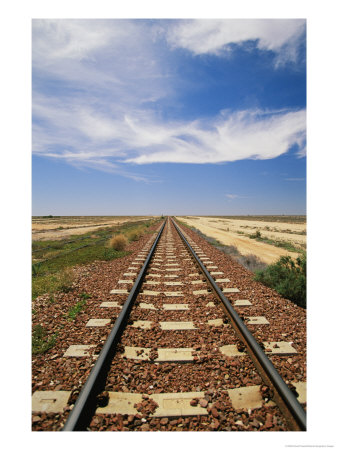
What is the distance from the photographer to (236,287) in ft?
18.3

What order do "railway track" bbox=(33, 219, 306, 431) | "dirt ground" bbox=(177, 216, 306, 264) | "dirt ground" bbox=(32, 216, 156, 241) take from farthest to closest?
"dirt ground" bbox=(32, 216, 156, 241) → "dirt ground" bbox=(177, 216, 306, 264) → "railway track" bbox=(33, 219, 306, 431)

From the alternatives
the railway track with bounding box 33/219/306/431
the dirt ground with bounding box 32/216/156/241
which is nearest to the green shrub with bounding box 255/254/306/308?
the railway track with bounding box 33/219/306/431

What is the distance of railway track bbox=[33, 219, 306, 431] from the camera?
199 centimetres

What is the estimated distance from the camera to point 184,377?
2535mm

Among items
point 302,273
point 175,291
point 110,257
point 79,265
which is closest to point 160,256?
point 110,257

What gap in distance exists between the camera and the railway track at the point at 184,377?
199 cm

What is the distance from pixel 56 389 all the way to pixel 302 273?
5.27 meters

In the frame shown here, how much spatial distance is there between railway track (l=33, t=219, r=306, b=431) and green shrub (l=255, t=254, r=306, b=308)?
1313 millimetres

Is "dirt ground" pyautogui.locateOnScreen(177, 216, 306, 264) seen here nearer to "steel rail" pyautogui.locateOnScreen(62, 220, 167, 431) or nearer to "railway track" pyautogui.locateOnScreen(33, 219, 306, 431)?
"railway track" pyautogui.locateOnScreen(33, 219, 306, 431)

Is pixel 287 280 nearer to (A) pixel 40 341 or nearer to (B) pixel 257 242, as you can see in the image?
(A) pixel 40 341

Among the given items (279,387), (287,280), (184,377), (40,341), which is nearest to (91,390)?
(184,377)

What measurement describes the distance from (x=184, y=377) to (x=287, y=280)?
370cm

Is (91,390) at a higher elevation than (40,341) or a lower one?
higher
